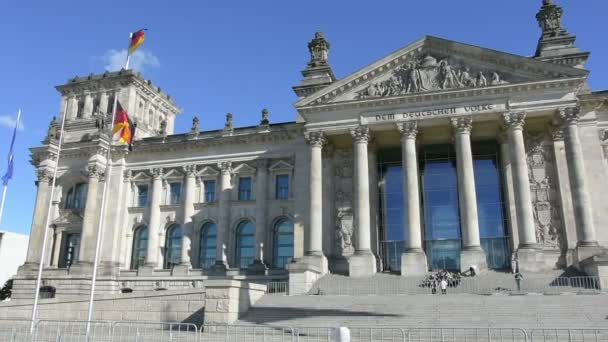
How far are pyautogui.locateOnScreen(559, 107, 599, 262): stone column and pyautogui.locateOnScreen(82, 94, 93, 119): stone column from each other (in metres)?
42.9

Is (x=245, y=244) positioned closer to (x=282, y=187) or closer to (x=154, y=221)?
(x=282, y=187)

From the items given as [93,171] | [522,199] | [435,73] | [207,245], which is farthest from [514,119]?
[93,171]

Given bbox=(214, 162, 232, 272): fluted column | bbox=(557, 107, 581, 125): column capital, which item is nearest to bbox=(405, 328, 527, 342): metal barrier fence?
bbox=(557, 107, 581, 125): column capital

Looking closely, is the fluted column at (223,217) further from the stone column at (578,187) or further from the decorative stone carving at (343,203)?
the stone column at (578,187)

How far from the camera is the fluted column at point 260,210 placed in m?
42.1

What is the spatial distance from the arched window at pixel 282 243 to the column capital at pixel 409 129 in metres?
12.4

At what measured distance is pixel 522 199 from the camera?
33500 millimetres

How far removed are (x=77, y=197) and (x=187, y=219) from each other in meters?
12.5

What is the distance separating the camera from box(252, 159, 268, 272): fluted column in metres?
42.1

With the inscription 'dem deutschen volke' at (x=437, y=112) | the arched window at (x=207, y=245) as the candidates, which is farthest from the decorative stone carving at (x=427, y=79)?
the arched window at (x=207, y=245)

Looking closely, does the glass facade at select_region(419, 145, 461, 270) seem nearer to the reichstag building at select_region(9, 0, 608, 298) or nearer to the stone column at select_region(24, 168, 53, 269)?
the reichstag building at select_region(9, 0, 608, 298)

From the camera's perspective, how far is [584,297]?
2492 cm

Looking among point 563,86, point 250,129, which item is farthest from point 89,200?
point 563,86

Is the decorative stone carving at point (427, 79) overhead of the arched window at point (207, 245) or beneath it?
overhead
